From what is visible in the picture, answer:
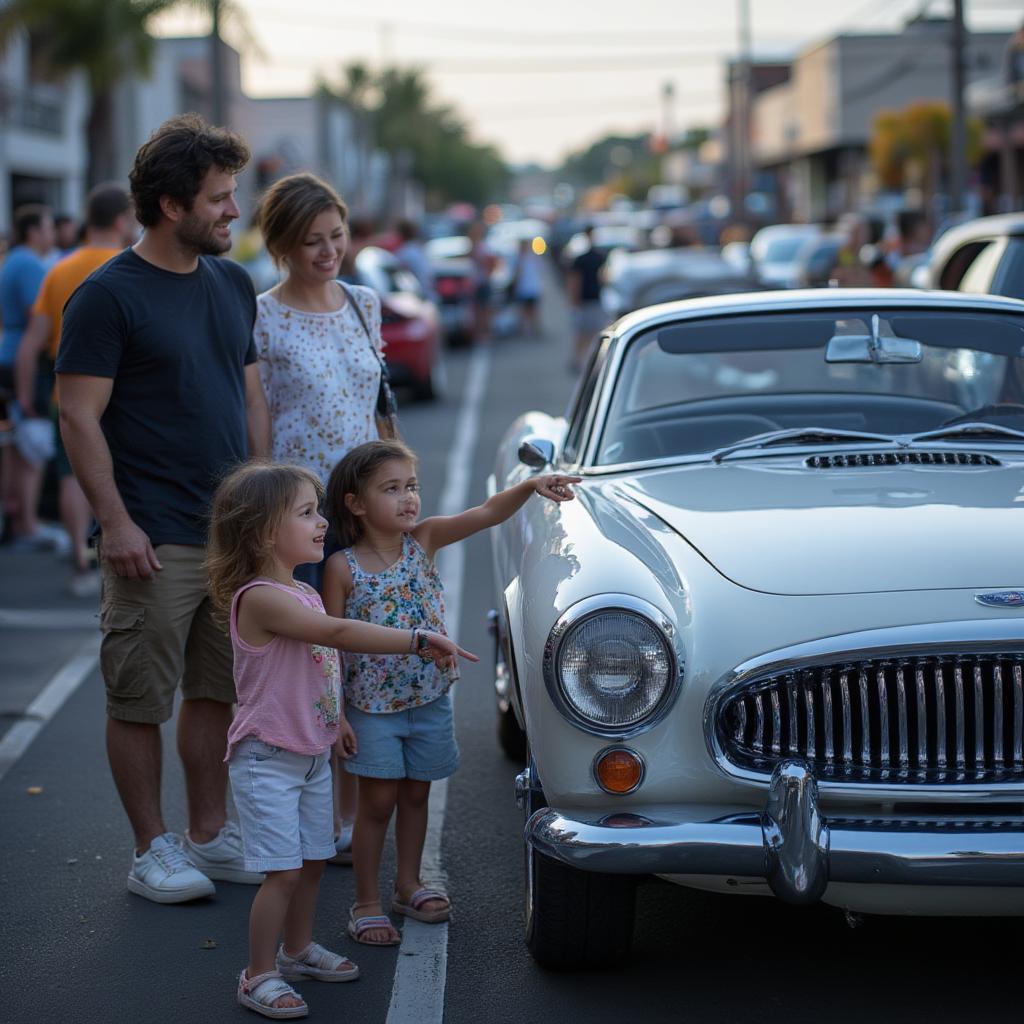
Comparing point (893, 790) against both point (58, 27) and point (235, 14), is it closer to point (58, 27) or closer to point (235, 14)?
point (235, 14)

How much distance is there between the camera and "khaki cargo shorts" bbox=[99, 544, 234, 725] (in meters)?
4.46

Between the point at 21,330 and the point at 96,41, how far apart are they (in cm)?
2099

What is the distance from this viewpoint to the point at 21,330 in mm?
9781

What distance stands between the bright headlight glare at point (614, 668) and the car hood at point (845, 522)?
0.29 m

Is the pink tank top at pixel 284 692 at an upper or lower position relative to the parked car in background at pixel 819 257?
lower

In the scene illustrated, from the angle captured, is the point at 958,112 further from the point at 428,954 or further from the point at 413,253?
the point at 428,954

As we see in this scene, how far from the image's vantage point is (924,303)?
5.23 metres

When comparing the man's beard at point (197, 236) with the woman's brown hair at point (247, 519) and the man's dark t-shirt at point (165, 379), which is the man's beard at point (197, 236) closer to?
the man's dark t-shirt at point (165, 379)

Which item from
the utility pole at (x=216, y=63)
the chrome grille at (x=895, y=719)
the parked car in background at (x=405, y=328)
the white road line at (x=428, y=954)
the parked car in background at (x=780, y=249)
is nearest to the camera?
the chrome grille at (x=895, y=719)

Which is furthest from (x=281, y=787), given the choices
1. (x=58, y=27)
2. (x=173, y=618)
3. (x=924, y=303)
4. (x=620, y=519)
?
(x=58, y=27)

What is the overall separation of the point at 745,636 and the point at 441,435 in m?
11.5

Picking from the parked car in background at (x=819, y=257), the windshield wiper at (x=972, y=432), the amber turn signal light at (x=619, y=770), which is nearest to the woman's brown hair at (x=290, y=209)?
the windshield wiper at (x=972, y=432)

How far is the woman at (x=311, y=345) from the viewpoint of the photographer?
4.73 m

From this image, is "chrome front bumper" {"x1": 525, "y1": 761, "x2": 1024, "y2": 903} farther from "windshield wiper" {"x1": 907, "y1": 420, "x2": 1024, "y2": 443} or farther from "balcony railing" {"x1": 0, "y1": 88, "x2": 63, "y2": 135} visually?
"balcony railing" {"x1": 0, "y1": 88, "x2": 63, "y2": 135}
